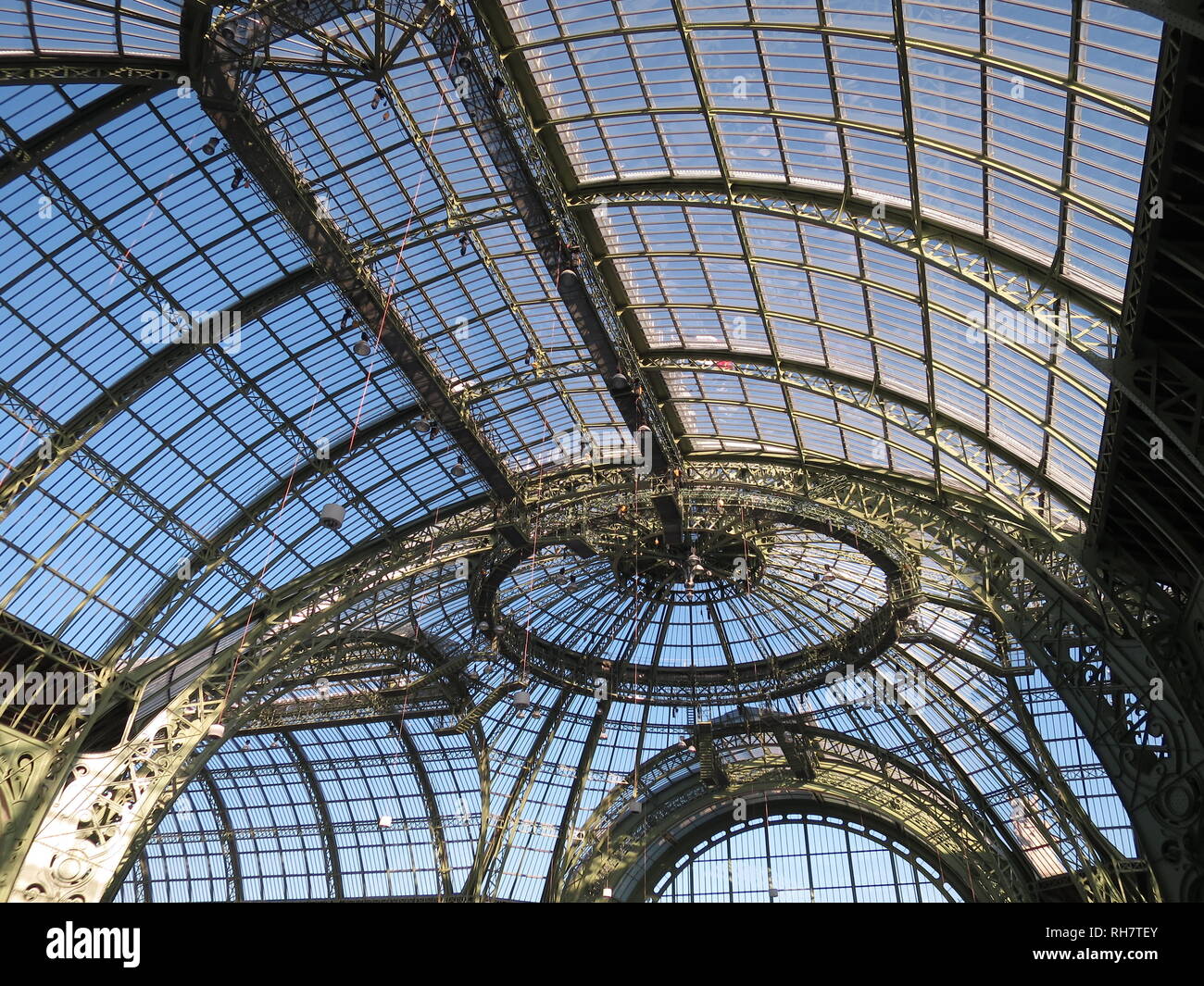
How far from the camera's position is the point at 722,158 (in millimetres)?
27562

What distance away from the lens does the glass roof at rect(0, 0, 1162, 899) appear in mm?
22859

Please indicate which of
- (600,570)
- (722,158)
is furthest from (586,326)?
(600,570)

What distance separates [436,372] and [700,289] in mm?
9483

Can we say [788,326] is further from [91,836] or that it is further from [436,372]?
[91,836]
